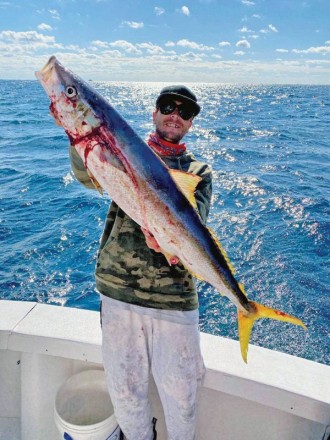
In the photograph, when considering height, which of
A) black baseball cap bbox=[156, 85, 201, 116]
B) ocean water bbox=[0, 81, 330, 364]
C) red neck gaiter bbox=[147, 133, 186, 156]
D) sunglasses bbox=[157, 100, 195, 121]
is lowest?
ocean water bbox=[0, 81, 330, 364]

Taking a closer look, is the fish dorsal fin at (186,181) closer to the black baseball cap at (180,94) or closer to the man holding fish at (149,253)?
the man holding fish at (149,253)

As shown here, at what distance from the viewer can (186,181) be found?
7.77ft

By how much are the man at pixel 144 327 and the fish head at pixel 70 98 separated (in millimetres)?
466

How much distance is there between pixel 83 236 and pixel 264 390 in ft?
25.0

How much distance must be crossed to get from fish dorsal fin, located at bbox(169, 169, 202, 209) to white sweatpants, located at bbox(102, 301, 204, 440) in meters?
1.00

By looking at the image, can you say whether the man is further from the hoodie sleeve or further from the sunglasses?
the sunglasses

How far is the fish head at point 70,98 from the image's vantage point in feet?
6.98

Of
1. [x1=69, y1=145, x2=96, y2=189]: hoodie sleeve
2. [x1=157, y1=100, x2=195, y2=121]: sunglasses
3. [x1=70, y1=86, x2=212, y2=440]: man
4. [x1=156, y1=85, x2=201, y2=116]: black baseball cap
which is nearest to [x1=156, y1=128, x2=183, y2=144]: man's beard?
[x1=157, y1=100, x2=195, y2=121]: sunglasses

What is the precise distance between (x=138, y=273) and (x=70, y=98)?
4.31 ft

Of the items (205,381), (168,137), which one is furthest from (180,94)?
(205,381)

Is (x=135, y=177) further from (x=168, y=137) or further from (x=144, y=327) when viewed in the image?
(x=144, y=327)

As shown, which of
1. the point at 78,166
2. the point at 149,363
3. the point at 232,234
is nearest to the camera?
the point at 78,166

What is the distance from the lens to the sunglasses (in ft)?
9.75

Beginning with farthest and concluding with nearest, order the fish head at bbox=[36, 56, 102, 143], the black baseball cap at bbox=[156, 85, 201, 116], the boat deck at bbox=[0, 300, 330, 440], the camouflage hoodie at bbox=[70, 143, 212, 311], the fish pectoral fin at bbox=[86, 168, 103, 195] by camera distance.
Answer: the black baseball cap at bbox=[156, 85, 201, 116]
the boat deck at bbox=[0, 300, 330, 440]
the camouflage hoodie at bbox=[70, 143, 212, 311]
the fish pectoral fin at bbox=[86, 168, 103, 195]
the fish head at bbox=[36, 56, 102, 143]
